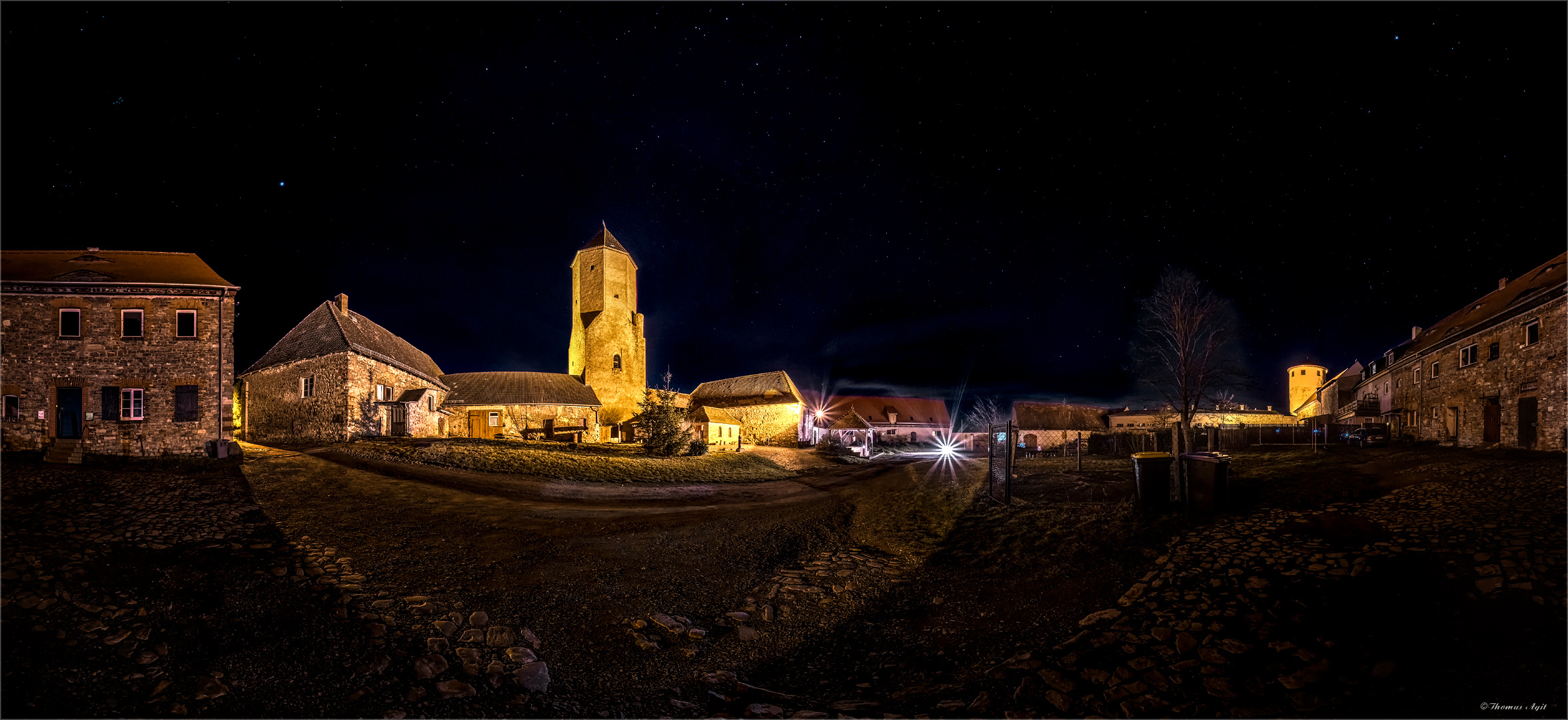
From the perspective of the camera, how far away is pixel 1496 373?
1789 cm

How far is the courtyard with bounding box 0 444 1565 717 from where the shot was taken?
459 centimetres

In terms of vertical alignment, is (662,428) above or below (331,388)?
below

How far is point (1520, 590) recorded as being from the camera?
522 cm

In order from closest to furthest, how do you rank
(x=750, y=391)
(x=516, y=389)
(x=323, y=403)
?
(x=323, y=403) → (x=516, y=389) → (x=750, y=391)

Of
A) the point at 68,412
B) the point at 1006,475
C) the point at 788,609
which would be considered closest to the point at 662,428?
the point at 1006,475

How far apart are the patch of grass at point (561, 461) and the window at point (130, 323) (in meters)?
6.71

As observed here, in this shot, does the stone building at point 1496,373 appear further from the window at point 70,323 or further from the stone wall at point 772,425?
the window at point 70,323

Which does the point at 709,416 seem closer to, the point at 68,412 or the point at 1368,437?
the point at 68,412

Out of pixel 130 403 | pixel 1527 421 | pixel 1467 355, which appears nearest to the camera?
pixel 1527 421

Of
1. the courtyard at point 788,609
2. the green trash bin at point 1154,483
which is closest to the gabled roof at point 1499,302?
the courtyard at point 788,609

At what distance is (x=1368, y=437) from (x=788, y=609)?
31.4 metres

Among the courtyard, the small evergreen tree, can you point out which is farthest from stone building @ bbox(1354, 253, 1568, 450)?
the small evergreen tree

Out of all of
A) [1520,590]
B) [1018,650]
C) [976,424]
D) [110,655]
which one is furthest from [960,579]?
[976,424]

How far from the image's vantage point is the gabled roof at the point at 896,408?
58156 millimetres
